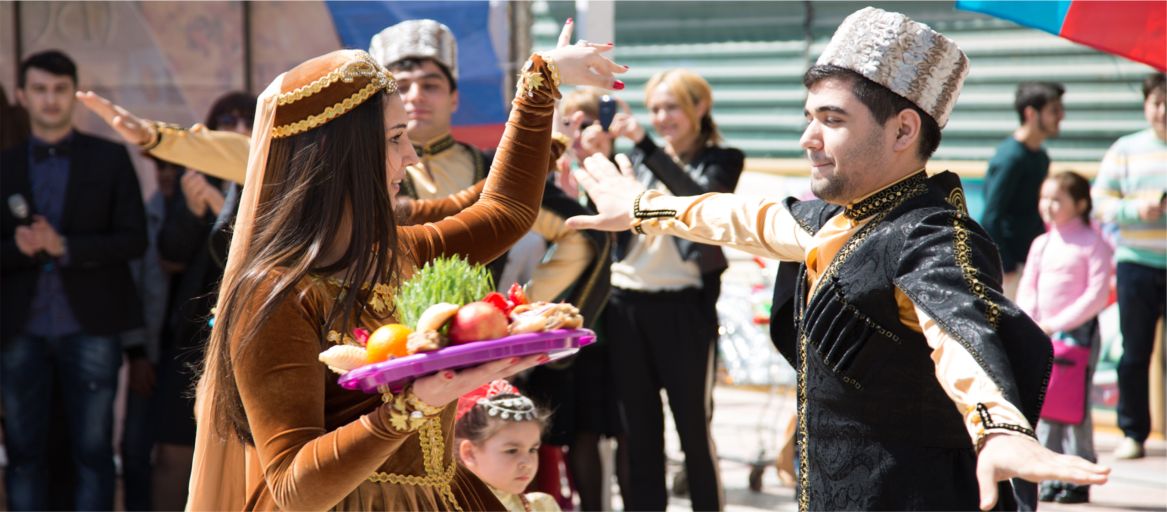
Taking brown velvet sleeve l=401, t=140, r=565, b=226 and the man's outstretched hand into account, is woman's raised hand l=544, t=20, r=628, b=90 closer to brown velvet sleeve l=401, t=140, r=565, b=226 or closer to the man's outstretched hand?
the man's outstretched hand

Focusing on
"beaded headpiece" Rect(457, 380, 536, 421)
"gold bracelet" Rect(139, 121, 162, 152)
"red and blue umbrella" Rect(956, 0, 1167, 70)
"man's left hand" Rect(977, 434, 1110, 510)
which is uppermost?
"red and blue umbrella" Rect(956, 0, 1167, 70)

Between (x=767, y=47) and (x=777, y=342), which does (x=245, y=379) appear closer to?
(x=777, y=342)

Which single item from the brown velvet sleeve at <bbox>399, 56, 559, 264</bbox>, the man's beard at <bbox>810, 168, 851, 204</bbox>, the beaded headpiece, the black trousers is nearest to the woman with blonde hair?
the black trousers

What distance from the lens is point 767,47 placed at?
10.1m

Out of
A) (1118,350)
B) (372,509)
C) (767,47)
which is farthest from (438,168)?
(767,47)

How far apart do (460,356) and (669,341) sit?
12.1ft

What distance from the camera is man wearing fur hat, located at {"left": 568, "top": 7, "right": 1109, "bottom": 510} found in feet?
8.12

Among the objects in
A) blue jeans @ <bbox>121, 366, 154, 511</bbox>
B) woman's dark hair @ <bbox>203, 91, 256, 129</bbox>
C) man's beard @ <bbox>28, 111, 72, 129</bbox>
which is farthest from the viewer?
blue jeans @ <bbox>121, 366, 154, 511</bbox>

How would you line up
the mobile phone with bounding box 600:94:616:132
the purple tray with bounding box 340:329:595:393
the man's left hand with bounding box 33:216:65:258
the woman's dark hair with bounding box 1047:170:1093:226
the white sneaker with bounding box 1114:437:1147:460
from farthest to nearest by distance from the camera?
the white sneaker with bounding box 1114:437:1147:460
the woman's dark hair with bounding box 1047:170:1093:226
the man's left hand with bounding box 33:216:65:258
the mobile phone with bounding box 600:94:616:132
the purple tray with bounding box 340:329:595:393

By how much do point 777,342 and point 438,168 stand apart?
203 cm

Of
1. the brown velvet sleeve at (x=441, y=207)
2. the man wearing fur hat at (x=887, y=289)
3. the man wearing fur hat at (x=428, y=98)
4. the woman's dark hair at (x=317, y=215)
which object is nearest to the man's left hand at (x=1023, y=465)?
the man wearing fur hat at (x=887, y=289)

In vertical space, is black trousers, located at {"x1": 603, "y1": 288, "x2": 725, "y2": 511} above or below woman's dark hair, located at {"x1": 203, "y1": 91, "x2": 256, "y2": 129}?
below

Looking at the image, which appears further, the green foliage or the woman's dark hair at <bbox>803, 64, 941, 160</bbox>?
the woman's dark hair at <bbox>803, 64, 941, 160</bbox>

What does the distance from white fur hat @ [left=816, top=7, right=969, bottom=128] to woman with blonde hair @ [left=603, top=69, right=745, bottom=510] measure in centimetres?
288
